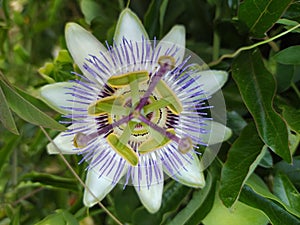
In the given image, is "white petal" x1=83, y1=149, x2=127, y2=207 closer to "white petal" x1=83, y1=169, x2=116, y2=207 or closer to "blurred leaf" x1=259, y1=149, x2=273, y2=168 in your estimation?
"white petal" x1=83, y1=169, x2=116, y2=207

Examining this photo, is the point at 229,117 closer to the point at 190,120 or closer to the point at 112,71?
the point at 190,120

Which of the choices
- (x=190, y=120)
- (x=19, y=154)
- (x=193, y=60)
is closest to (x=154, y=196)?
(x=190, y=120)

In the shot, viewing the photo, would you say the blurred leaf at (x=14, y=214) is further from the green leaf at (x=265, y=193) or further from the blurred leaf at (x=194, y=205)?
the green leaf at (x=265, y=193)

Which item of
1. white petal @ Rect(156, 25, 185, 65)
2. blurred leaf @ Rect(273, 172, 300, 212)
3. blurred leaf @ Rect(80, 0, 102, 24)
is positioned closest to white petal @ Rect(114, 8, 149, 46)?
white petal @ Rect(156, 25, 185, 65)

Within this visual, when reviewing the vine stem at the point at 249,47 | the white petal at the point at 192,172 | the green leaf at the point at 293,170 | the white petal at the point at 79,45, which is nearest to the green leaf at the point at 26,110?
the white petal at the point at 79,45

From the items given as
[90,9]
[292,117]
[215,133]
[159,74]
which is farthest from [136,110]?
[90,9]

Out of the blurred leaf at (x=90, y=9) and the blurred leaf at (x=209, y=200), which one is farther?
the blurred leaf at (x=90, y=9)
